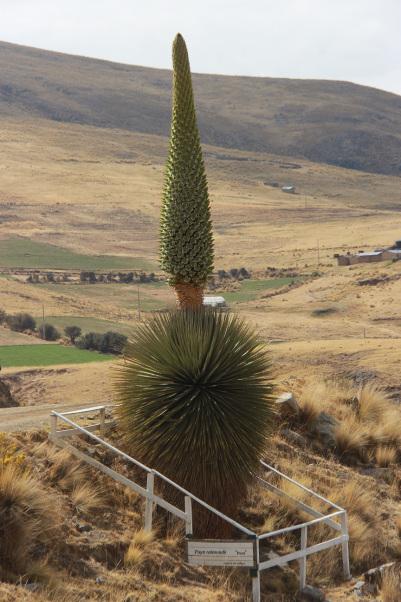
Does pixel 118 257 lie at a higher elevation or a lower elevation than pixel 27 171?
lower

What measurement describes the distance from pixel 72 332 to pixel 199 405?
146ft

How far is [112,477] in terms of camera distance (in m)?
10.6

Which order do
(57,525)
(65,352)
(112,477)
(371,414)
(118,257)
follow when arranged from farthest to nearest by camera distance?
(118,257), (65,352), (371,414), (112,477), (57,525)

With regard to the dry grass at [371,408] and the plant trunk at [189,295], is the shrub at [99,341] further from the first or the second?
the plant trunk at [189,295]

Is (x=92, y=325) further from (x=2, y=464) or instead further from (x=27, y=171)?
(x=27, y=171)

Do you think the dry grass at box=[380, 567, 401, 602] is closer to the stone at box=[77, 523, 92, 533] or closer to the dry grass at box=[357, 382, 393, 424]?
the stone at box=[77, 523, 92, 533]

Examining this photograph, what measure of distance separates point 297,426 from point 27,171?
142 m

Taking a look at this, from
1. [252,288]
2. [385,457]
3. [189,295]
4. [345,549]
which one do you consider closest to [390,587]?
[345,549]

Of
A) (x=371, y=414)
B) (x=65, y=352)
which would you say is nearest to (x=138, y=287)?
(x=65, y=352)

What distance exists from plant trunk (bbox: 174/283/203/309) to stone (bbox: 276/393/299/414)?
4182 millimetres

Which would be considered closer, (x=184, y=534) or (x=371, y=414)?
(x=184, y=534)

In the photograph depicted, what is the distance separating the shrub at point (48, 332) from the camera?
2110 inches

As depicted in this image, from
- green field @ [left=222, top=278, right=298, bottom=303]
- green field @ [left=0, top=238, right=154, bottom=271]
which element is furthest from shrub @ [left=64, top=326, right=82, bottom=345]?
green field @ [left=0, top=238, right=154, bottom=271]

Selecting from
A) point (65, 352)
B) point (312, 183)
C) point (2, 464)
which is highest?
point (312, 183)
